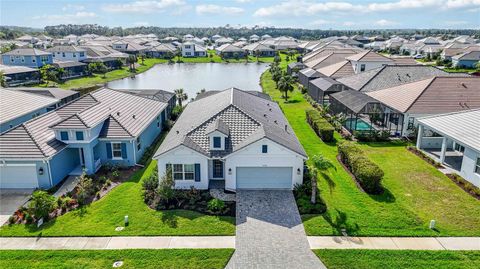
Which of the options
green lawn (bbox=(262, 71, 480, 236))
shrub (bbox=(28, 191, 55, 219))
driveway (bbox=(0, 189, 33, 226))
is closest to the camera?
green lawn (bbox=(262, 71, 480, 236))

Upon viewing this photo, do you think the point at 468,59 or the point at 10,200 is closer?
the point at 10,200

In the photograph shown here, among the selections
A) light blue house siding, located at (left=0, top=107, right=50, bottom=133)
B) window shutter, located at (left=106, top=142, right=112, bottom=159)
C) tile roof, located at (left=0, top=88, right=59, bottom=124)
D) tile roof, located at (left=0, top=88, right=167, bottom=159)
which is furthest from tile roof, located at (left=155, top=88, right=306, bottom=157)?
tile roof, located at (left=0, top=88, right=59, bottom=124)

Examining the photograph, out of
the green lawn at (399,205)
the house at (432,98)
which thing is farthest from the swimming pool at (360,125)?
the green lawn at (399,205)

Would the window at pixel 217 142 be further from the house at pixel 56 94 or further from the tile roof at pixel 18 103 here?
the house at pixel 56 94

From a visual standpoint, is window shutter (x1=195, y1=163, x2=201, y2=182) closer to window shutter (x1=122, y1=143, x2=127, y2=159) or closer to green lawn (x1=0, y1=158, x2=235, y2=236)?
green lawn (x1=0, y1=158, x2=235, y2=236)

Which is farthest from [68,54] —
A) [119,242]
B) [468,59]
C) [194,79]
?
[468,59]

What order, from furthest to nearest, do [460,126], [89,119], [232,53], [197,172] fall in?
[232,53]
[460,126]
[89,119]
[197,172]

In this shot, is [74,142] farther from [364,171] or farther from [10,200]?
[364,171]
